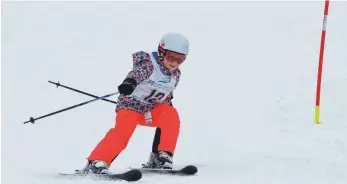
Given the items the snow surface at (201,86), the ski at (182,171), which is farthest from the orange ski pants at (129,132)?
the snow surface at (201,86)

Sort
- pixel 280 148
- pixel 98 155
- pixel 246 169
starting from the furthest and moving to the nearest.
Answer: pixel 280 148
pixel 246 169
pixel 98 155

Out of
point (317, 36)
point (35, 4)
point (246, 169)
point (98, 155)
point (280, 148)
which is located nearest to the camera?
point (98, 155)

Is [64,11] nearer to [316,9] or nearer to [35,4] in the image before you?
[35,4]

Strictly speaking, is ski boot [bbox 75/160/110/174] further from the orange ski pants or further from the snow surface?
the snow surface

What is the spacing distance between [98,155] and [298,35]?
22.7 feet

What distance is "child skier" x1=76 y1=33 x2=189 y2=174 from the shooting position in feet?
16.8

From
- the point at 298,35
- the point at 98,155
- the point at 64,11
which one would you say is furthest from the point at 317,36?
the point at 98,155

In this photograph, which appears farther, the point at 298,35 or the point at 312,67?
the point at 298,35

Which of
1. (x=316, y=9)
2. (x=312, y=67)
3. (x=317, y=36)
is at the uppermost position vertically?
(x=316, y=9)

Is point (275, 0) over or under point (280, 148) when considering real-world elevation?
over

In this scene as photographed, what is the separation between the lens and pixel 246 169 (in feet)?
17.9

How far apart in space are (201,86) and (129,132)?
4.53 m

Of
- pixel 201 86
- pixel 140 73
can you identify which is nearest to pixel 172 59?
pixel 140 73

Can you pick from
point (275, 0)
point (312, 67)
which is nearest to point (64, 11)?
point (275, 0)
